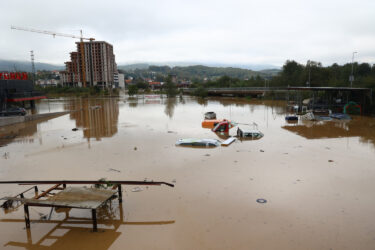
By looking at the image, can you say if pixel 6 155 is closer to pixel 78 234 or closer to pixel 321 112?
pixel 78 234

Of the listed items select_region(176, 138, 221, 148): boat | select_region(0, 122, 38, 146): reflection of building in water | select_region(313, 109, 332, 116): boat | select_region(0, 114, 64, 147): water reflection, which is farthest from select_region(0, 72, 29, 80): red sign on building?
select_region(313, 109, 332, 116): boat

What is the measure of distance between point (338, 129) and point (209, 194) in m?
22.6

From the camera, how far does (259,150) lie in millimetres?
19219

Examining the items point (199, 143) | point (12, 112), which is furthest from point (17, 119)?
point (199, 143)

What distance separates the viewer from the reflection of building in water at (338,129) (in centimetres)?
2434

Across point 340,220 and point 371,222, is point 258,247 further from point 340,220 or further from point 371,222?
point 371,222

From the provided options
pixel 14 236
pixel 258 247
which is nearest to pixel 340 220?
pixel 258 247

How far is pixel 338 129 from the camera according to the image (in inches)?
1089

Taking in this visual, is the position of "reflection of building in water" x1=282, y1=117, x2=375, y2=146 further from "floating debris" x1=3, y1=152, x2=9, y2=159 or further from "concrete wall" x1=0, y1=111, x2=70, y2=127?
"concrete wall" x1=0, y1=111, x2=70, y2=127

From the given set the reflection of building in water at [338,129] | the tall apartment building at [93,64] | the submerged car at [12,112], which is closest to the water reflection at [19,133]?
the submerged car at [12,112]

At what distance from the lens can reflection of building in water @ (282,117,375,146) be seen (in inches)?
958

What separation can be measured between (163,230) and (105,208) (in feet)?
9.83

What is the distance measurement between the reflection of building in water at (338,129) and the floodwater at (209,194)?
1.34m

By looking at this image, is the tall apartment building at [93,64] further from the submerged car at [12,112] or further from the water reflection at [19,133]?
the water reflection at [19,133]
